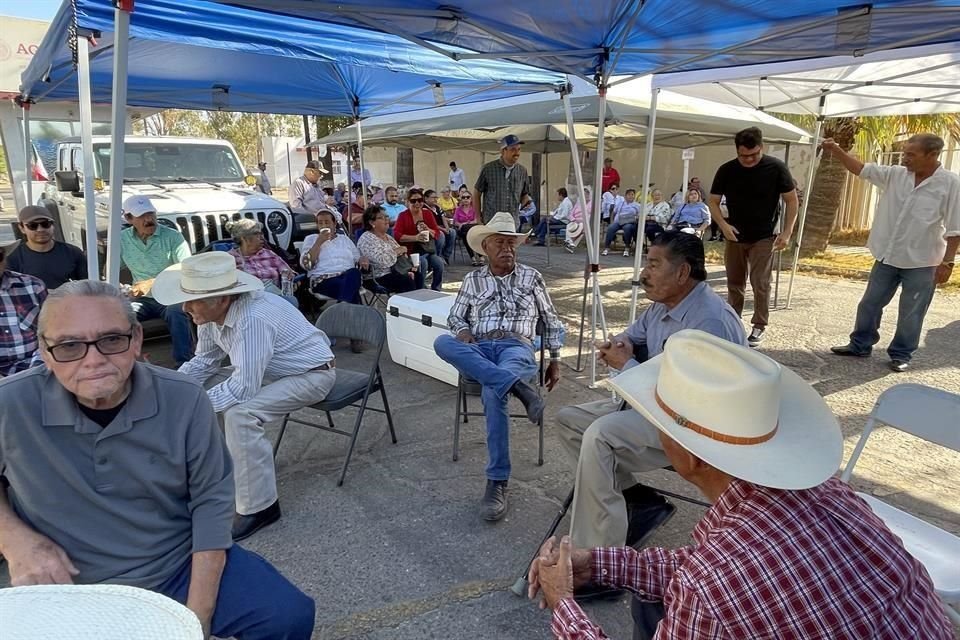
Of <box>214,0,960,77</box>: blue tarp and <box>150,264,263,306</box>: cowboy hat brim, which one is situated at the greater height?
<box>214,0,960,77</box>: blue tarp

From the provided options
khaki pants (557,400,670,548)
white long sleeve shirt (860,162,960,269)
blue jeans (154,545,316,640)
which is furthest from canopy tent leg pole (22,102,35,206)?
white long sleeve shirt (860,162,960,269)

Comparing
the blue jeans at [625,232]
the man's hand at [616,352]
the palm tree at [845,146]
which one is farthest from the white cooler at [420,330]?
the palm tree at [845,146]

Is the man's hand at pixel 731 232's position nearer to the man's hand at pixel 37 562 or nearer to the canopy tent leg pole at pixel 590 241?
the canopy tent leg pole at pixel 590 241

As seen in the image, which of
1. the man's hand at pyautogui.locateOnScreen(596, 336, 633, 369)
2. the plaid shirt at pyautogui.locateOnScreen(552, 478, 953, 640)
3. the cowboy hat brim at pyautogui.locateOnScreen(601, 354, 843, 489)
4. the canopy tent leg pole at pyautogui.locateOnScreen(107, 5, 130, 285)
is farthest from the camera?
the man's hand at pyautogui.locateOnScreen(596, 336, 633, 369)

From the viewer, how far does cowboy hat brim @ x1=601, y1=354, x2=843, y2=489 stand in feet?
3.91

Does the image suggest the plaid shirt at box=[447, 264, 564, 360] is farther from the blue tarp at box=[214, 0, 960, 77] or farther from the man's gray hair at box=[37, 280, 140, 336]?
the man's gray hair at box=[37, 280, 140, 336]

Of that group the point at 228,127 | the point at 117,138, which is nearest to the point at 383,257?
the point at 117,138

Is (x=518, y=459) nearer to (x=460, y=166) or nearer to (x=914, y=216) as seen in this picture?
(x=914, y=216)

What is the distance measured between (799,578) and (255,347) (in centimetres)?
256

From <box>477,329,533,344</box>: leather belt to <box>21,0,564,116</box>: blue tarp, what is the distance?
2.30 m

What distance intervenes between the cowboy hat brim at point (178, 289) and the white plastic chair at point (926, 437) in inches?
114

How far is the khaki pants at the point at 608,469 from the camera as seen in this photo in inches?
93.4

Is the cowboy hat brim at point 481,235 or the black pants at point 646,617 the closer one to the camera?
the black pants at point 646,617

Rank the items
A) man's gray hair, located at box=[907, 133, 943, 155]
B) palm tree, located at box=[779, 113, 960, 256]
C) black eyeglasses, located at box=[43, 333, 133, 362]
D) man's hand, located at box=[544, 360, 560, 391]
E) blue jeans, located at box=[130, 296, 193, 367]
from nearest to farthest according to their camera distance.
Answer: black eyeglasses, located at box=[43, 333, 133, 362] < man's hand, located at box=[544, 360, 560, 391] < man's gray hair, located at box=[907, 133, 943, 155] < blue jeans, located at box=[130, 296, 193, 367] < palm tree, located at box=[779, 113, 960, 256]
